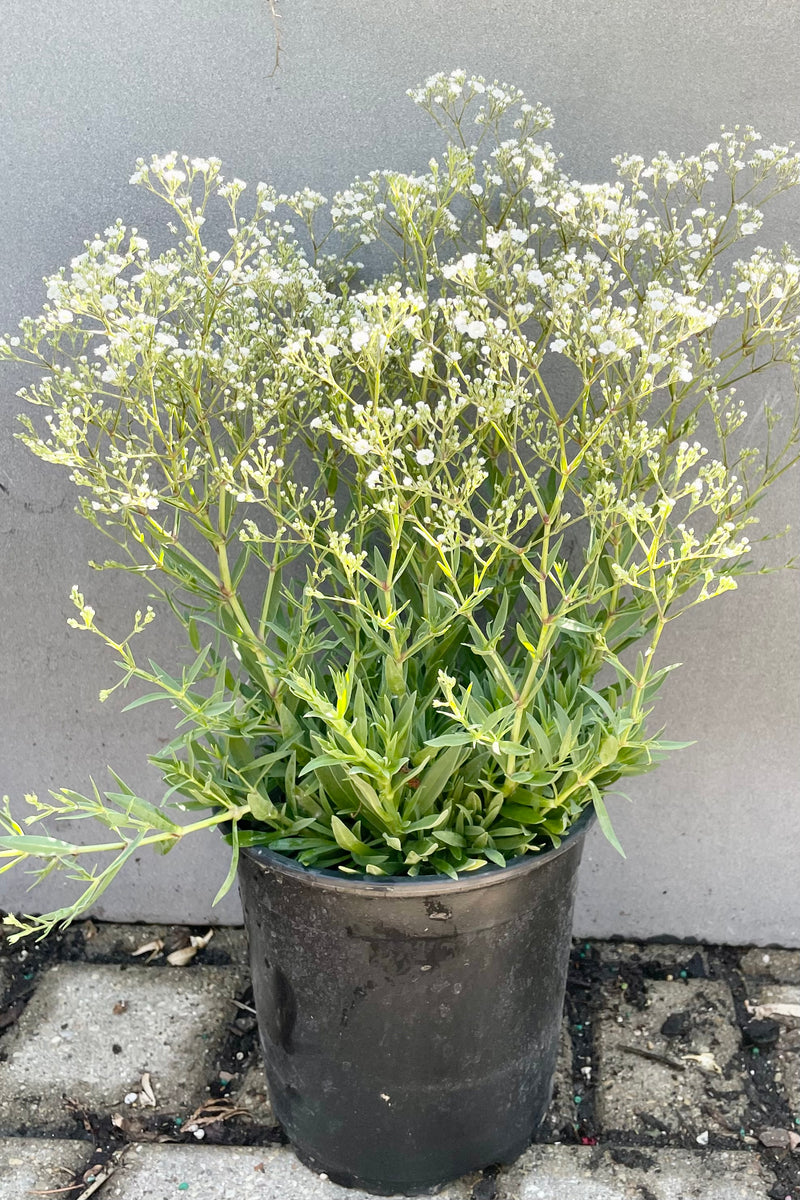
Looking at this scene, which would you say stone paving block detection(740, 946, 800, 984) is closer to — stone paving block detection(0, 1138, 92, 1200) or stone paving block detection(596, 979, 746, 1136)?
stone paving block detection(596, 979, 746, 1136)

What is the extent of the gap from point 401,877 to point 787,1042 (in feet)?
4.02

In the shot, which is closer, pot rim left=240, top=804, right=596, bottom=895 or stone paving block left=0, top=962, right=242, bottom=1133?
pot rim left=240, top=804, right=596, bottom=895

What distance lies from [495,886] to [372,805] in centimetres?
28

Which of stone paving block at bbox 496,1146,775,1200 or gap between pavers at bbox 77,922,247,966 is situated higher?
gap between pavers at bbox 77,922,247,966

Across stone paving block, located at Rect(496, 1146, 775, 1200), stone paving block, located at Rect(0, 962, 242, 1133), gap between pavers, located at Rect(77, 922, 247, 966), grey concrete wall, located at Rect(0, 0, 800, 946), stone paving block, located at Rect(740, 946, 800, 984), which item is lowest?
stone paving block, located at Rect(496, 1146, 775, 1200)

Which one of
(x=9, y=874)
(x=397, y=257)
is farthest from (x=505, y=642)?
(x=9, y=874)

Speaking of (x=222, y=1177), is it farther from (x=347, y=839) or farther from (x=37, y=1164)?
(x=347, y=839)

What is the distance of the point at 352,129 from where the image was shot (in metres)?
2.13

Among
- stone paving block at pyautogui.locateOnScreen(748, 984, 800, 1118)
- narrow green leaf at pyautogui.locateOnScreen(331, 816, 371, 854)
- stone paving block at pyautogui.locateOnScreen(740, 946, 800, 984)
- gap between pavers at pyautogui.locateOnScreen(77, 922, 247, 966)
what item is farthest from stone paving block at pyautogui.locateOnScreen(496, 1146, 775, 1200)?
gap between pavers at pyautogui.locateOnScreen(77, 922, 247, 966)

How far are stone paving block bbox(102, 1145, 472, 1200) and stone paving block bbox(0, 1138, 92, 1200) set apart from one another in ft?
0.33

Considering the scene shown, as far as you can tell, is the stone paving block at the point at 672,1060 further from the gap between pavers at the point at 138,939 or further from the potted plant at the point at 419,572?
the gap between pavers at the point at 138,939

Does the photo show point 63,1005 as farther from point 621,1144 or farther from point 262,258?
point 262,258

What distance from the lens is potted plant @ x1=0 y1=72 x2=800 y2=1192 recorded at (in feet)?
4.92

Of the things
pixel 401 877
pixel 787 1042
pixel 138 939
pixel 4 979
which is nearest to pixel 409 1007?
pixel 401 877
